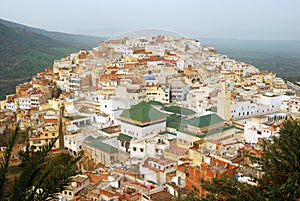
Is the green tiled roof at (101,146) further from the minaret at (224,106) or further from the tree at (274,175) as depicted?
the tree at (274,175)

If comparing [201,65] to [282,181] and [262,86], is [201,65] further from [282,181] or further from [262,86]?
[282,181]

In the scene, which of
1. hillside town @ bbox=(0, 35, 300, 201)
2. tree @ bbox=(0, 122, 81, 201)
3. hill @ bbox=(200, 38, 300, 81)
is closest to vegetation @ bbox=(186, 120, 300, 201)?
hillside town @ bbox=(0, 35, 300, 201)

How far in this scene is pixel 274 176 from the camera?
11.4ft

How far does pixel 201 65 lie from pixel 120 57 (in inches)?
159

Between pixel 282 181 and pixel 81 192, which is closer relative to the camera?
pixel 282 181

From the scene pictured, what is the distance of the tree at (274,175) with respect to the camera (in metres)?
3.25

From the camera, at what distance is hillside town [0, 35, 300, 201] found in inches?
253

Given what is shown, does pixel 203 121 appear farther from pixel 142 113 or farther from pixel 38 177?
pixel 38 177

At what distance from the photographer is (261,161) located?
3.84m

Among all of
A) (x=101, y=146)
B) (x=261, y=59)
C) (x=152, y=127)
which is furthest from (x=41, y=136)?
(x=261, y=59)

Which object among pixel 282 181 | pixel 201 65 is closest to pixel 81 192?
pixel 282 181

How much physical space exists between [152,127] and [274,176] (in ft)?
15.6

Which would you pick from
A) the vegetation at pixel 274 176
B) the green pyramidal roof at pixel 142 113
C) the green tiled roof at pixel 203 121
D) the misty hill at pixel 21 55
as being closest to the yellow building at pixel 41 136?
the green pyramidal roof at pixel 142 113

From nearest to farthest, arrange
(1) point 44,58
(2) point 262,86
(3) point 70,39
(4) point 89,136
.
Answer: (4) point 89,136, (2) point 262,86, (1) point 44,58, (3) point 70,39
